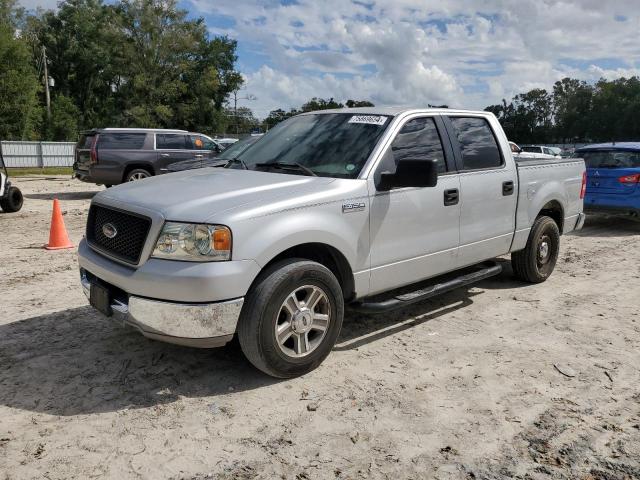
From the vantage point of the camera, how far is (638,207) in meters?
10.2

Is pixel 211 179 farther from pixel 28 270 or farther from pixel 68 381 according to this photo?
pixel 28 270

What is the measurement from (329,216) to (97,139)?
1273cm

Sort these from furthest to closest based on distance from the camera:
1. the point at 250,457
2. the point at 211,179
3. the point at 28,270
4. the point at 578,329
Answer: the point at 28,270 < the point at 578,329 < the point at 211,179 < the point at 250,457

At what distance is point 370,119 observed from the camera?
15.3 feet

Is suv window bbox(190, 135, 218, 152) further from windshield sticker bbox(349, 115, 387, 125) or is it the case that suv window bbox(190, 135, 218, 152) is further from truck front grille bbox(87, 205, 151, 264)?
truck front grille bbox(87, 205, 151, 264)

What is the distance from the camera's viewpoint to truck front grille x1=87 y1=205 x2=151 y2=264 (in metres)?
3.63

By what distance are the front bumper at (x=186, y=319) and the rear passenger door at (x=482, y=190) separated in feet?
8.02

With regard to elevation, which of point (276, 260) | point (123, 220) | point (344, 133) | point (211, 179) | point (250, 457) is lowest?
point (250, 457)

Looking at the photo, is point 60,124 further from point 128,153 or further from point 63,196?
point 128,153

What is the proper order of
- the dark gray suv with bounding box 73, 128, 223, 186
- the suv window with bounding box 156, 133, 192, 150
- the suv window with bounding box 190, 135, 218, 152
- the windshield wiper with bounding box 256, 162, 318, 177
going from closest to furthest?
the windshield wiper with bounding box 256, 162, 318, 177 < the dark gray suv with bounding box 73, 128, 223, 186 < the suv window with bounding box 156, 133, 192, 150 < the suv window with bounding box 190, 135, 218, 152

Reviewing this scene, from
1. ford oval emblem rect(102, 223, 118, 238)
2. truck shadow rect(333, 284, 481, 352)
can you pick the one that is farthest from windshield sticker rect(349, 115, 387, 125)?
ford oval emblem rect(102, 223, 118, 238)

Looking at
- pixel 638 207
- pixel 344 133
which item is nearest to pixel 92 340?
pixel 344 133

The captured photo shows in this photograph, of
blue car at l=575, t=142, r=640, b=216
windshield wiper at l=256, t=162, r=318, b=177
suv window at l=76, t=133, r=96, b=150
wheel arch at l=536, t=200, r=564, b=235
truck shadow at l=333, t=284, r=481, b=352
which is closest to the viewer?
windshield wiper at l=256, t=162, r=318, b=177

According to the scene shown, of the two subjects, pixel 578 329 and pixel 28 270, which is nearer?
pixel 578 329
